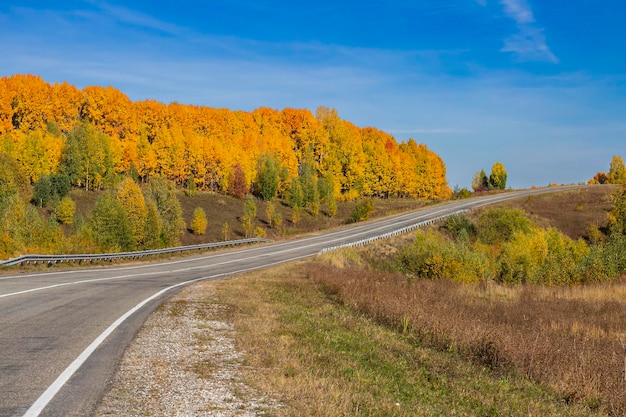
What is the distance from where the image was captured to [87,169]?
71.6 meters

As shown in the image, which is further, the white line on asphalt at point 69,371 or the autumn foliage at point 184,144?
the autumn foliage at point 184,144

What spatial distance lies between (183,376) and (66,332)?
3.42m

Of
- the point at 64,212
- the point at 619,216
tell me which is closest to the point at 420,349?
the point at 64,212

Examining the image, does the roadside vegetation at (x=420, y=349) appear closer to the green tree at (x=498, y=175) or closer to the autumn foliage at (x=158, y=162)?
the autumn foliage at (x=158, y=162)

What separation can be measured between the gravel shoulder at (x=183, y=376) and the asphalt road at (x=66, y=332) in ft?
0.89

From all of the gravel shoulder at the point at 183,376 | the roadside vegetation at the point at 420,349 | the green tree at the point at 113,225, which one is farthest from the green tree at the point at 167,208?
the gravel shoulder at the point at 183,376

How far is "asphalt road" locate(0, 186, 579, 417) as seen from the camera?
18.3 ft

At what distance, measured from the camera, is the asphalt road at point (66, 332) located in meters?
5.59

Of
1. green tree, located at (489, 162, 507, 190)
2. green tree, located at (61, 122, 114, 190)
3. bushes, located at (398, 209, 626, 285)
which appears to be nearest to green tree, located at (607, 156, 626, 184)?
green tree, located at (489, 162, 507, 190)

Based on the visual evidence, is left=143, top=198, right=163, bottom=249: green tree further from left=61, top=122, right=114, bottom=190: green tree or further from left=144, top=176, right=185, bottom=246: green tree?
left=61, top=122, right=114, bottom=190: green tree

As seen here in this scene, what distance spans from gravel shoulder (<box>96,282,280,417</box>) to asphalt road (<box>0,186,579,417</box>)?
27cm

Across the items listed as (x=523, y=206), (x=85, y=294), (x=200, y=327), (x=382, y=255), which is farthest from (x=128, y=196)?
(x=523, y=206)

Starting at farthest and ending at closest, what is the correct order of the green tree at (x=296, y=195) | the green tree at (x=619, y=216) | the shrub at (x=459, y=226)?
1. the green tree at (x=296, y=195)
2. the green tree at (x=619, y=216)
3. the shrub at (x=459, y=226)

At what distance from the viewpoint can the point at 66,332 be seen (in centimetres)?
892
